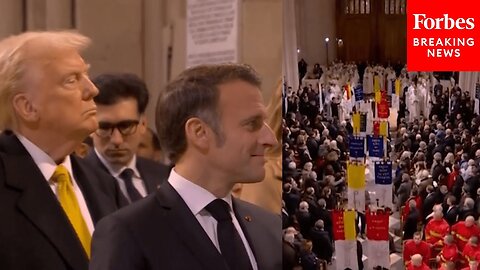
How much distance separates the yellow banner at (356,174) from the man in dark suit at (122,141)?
3.54 ft

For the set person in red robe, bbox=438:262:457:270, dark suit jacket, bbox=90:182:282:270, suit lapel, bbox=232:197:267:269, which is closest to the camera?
A: dark suit jacket, bbox=90:182:282:270

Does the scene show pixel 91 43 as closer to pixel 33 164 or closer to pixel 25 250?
pixel 33 164

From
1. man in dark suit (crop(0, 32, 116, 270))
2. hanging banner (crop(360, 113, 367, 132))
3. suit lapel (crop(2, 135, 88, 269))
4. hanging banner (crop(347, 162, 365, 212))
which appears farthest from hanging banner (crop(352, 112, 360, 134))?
suit lapel (crop(2, 135, 88, 269))

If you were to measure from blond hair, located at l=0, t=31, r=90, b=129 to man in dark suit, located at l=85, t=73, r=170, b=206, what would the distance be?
127mm

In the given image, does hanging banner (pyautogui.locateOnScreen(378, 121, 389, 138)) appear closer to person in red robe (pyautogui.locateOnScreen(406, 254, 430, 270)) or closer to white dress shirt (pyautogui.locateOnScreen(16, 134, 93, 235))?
person in red robe (pyautogui.locateOnScreen(406, 254, 430, 270))

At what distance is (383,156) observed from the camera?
2.47 m

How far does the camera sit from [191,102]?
1275 mm

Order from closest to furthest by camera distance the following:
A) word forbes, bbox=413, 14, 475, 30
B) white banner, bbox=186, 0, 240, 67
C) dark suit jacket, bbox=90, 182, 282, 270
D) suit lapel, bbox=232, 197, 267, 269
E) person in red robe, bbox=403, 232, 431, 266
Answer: dark suit jacket, bbox=90, 182, 282, 270 < suit lapel, bbox=232, 197, 267, 269 < white banner, bbox=186, 0, 240, 67 < word forbes, bbox=413, 14, 475, 30 < person in red robe, bbox=403, 232, 431, 266

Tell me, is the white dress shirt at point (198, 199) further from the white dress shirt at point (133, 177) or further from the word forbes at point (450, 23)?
the word forbes at point (450, 23)

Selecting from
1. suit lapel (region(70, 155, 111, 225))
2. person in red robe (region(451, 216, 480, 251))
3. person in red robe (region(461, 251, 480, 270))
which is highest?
suit lapel (region(70, 155, 111, 225))

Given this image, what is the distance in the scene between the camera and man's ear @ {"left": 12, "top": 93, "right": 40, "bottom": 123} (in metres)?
1.45

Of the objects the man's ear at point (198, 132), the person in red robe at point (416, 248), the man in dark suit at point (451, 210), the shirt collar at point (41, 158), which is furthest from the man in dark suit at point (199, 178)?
the man in dark suit at point (451, 210)

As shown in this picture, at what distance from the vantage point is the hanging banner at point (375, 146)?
2.48 m

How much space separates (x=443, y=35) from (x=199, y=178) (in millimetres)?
1379
